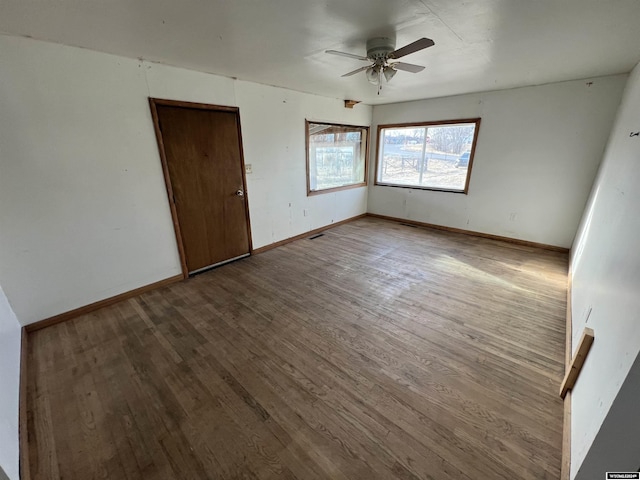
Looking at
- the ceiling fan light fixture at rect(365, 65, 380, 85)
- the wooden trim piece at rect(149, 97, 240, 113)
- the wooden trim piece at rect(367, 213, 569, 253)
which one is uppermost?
the ceiling fan light fixture at rect(365, 65, 380, 85)

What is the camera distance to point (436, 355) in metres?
2.01

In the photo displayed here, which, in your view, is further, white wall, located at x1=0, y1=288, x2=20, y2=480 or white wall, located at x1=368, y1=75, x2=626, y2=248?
white wall, located at x1=368, y1=75, x2=626, y2=248

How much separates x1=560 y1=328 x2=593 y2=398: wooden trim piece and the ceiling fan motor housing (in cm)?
238

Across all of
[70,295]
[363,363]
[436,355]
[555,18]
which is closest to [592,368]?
[436,355]

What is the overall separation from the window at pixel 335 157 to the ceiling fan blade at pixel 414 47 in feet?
7.91

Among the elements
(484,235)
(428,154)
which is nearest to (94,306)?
(428,154)

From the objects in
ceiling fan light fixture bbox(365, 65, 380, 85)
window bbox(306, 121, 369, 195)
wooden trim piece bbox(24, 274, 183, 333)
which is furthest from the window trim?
wooden trim piece bbox(24, 274, 183, 333)

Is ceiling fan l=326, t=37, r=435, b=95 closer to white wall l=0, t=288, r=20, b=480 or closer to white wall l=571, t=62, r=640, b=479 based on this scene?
white wall l=571, t=62, r=640, b=479

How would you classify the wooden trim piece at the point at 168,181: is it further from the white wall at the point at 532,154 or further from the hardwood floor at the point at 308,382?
the white wall at the point at 532,154

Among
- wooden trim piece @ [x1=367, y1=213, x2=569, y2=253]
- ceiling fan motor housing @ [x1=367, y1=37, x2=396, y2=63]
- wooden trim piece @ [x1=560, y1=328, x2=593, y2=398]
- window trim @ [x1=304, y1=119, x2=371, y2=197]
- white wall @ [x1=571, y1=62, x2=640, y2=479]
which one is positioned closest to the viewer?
white wall @ [x1=571, y1=62, x2=640, y2=479]

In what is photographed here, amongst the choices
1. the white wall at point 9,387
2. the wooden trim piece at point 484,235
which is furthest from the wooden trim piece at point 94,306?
A: the wooden trim piece at point 484,235

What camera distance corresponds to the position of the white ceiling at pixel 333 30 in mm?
1575

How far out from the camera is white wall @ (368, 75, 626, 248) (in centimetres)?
340

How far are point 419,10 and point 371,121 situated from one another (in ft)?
13.2
